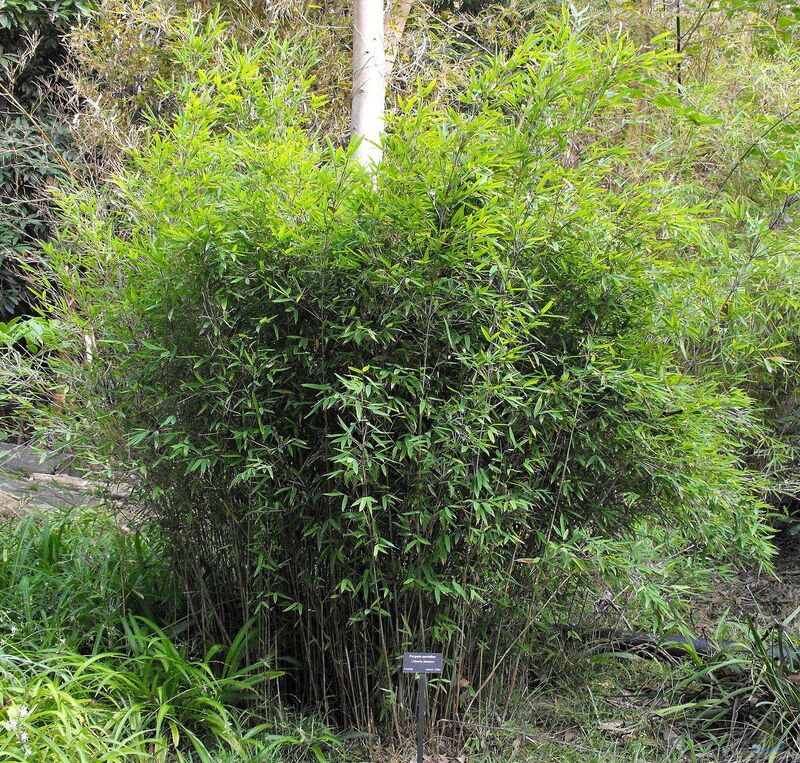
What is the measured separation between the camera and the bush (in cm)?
230

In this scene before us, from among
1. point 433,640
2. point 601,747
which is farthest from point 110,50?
point 601,747

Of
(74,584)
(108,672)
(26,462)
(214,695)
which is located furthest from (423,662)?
(26,462)

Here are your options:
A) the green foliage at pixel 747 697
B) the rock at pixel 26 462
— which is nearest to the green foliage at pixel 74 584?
the rock at pixel 26 462

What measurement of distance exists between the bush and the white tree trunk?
3.95ft

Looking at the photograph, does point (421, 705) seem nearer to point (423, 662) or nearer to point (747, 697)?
point (423, 662)

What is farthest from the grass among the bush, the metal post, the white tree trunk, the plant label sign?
the white tree trunk

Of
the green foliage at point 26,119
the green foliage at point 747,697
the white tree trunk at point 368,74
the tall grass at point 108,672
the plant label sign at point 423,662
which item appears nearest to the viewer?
the plant label sign at point 423,662

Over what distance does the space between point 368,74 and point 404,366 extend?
7.02 feet

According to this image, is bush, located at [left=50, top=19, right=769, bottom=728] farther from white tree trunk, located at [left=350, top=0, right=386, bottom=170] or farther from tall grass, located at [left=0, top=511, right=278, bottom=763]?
white tree trunk, located at [left=350, top=0, right=386, bottom=170]

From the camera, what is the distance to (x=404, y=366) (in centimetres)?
239

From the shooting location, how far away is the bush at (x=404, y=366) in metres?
2.30

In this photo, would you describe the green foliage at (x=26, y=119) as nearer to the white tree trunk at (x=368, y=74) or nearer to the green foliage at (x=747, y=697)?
the white tree trunk at (x=368, y=74)

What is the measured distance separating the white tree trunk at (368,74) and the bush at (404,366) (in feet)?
3.95

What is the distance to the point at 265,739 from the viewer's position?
259 centimetres
